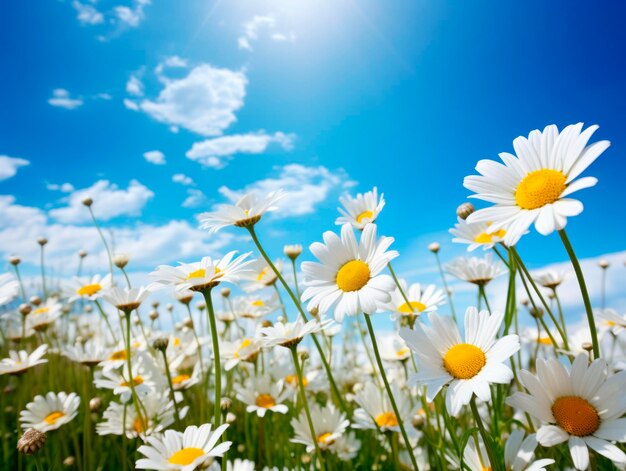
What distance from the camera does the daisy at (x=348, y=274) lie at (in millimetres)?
1509

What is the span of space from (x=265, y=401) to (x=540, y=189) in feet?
5.91

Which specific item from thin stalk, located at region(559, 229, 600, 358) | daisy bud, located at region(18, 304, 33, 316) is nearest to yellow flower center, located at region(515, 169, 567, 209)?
thin stalk, located at region(559, 229, 600, 358)

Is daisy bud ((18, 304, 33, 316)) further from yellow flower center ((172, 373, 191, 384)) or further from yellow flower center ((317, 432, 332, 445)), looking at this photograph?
yellow flower center ((317, 432, 332, 445))

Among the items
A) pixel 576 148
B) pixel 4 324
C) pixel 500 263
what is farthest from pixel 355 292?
pixel 4 324

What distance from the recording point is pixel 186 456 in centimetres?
149

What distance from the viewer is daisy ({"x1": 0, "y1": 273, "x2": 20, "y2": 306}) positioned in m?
2.22

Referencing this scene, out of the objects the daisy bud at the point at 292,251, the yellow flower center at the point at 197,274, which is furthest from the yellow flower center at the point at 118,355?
the yellow flower center at the point at 197,274

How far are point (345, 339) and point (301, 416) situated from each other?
3069 millimetres

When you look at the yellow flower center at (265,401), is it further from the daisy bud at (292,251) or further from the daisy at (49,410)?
the daisy at (49,410)

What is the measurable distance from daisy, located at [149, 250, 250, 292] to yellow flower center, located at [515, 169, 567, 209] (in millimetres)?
942

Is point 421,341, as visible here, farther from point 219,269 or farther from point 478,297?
point 478,297

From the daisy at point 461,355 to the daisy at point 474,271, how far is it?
0.87 metres

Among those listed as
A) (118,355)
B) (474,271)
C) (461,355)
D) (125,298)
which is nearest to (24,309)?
(118,355)

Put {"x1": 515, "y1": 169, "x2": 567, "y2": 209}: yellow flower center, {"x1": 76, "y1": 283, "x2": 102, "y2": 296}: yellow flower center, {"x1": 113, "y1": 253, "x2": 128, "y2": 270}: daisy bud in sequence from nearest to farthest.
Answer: {"x1": 515, "y1": 169, "x2": 567, "y2": 209}: yellow flower center, {"x1": 76, "y1": 283, "x2": 102, "y2": 296}: yellow flower center, {"x1": 113, "y1": 253, "x2": 128, "y2": 270}: daisy bud
